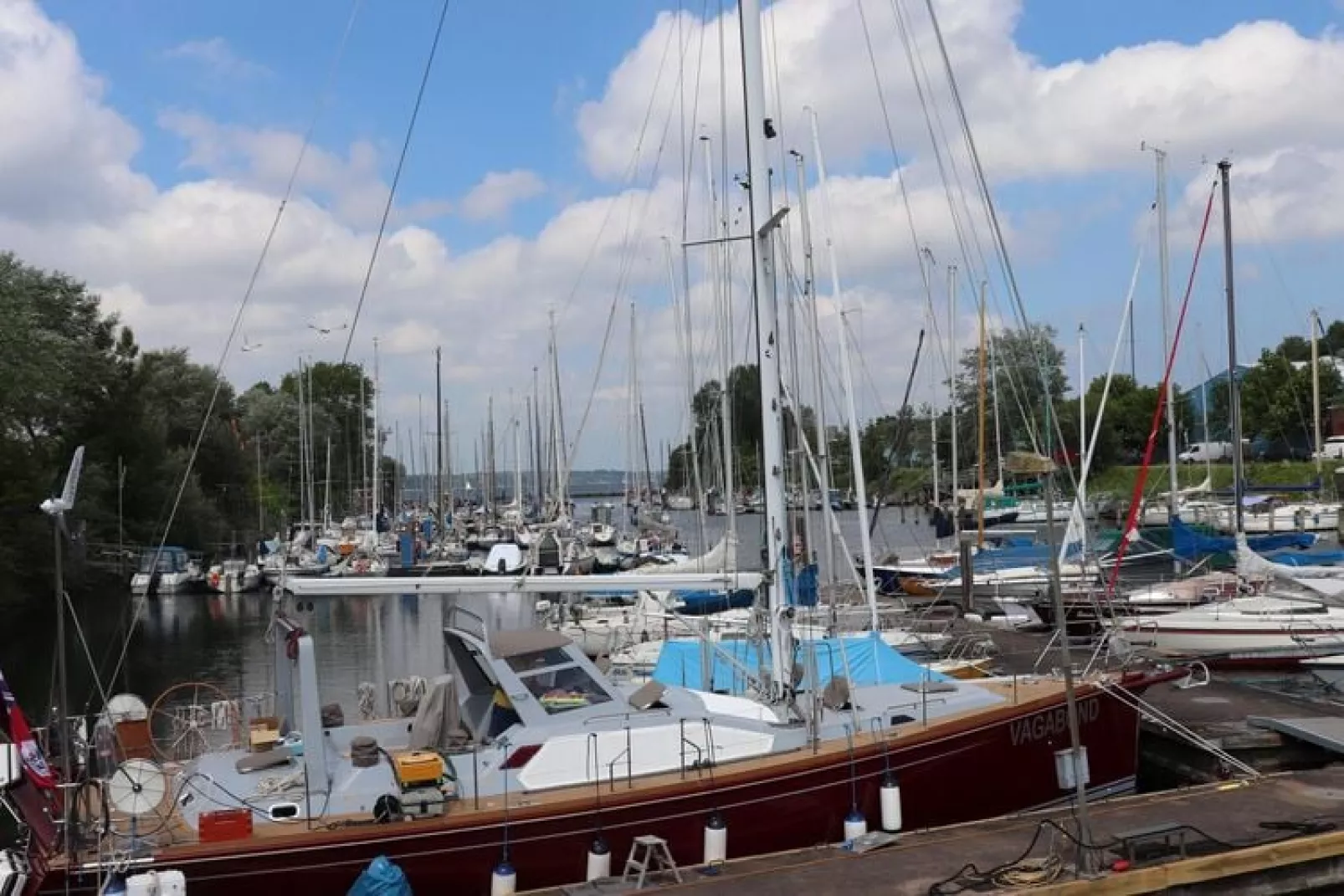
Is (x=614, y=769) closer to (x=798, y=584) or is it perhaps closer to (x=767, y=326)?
(x=798, y=584)

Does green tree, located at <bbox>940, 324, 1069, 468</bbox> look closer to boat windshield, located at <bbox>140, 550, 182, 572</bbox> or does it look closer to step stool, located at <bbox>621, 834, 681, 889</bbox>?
boat windshield, located at <bbox>140, 550, 182, 572</bbox>

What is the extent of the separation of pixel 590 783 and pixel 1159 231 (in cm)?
3586

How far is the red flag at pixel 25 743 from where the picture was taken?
10242 mm

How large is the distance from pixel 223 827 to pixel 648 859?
12.1ft

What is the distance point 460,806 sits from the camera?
11430 millimetres

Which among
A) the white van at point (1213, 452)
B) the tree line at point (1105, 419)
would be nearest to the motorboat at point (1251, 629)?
the tree line at point (1105, 419)

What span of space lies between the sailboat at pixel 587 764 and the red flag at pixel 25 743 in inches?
25.9

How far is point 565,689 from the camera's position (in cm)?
1267

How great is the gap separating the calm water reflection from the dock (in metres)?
14.5

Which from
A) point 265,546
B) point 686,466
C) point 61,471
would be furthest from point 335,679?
point 265,546

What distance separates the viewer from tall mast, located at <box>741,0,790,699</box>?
13578 mm

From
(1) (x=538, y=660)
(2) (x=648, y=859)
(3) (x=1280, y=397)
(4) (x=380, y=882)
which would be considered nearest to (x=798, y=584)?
(1) (x=538, y=660)

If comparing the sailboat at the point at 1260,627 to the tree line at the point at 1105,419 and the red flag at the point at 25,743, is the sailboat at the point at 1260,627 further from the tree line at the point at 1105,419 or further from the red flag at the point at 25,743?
the tree line at the point at 1105,419

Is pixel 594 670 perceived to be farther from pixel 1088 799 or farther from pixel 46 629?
pixel 46 629
